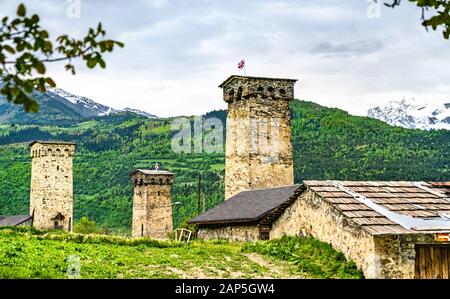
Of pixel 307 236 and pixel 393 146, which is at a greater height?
pixel 393 146

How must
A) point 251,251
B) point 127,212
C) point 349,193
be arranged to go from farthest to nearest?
point 127,212 → point 251,251 → point 349,193

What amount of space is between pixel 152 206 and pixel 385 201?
3196 centimetres

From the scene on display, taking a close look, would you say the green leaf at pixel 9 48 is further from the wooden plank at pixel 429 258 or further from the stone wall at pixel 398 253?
the wooden plank at pixel 429 258

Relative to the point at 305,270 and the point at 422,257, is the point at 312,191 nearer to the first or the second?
the point at 305,270

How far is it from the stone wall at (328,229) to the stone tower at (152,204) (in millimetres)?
26354

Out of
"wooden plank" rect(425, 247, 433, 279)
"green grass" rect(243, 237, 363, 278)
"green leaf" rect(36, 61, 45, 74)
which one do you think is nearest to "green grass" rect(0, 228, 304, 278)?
"green grass" rect(243, 237, 363, 278)

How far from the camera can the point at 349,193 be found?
19625 mm

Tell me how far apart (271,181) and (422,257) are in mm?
21456

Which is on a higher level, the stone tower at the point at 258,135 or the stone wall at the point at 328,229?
the stone tower at the point at 258,135

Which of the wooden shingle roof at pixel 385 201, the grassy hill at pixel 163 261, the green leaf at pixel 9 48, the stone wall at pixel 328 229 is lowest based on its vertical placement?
the grassy hill at pixel 163 261

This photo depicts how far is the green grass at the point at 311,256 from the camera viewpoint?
1733cm

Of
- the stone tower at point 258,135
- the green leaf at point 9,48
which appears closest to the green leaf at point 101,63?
the green leaf at point 9,48
